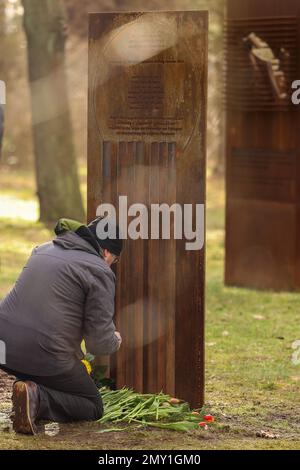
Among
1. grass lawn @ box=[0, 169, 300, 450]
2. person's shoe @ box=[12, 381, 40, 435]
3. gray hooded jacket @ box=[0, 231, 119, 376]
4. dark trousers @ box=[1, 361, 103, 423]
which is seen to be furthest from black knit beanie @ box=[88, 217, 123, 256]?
grass lawn @ box=[0, 169, 300, 450]

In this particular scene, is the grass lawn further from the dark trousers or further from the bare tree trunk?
the bare tree trunk

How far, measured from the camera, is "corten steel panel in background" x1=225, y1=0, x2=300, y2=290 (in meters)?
12.1

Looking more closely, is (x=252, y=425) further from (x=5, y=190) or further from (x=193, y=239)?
(x=5, y=190)

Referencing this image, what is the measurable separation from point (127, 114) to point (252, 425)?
6.64ft

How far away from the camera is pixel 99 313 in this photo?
6535mm

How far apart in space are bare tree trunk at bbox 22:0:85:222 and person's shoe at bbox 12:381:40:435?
11.0 m

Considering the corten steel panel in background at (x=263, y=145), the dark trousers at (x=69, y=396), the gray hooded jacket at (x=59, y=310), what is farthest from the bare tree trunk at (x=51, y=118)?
the gray hooded jacket at (x=59, y=310)

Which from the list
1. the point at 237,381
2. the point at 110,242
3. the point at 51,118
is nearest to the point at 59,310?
the point at 110,242

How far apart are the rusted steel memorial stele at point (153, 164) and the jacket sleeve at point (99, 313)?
660mm

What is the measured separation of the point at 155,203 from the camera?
283 inches

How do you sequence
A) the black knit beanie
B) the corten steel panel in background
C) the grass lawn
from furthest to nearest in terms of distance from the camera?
the corten steel panel in background < the black knit beanie < the grass lawn

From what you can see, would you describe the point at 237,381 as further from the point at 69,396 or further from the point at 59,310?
the point at 59,310

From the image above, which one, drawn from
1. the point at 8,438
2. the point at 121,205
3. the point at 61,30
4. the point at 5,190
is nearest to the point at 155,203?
the point at 121,205

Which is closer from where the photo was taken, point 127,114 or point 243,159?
point 127,114
